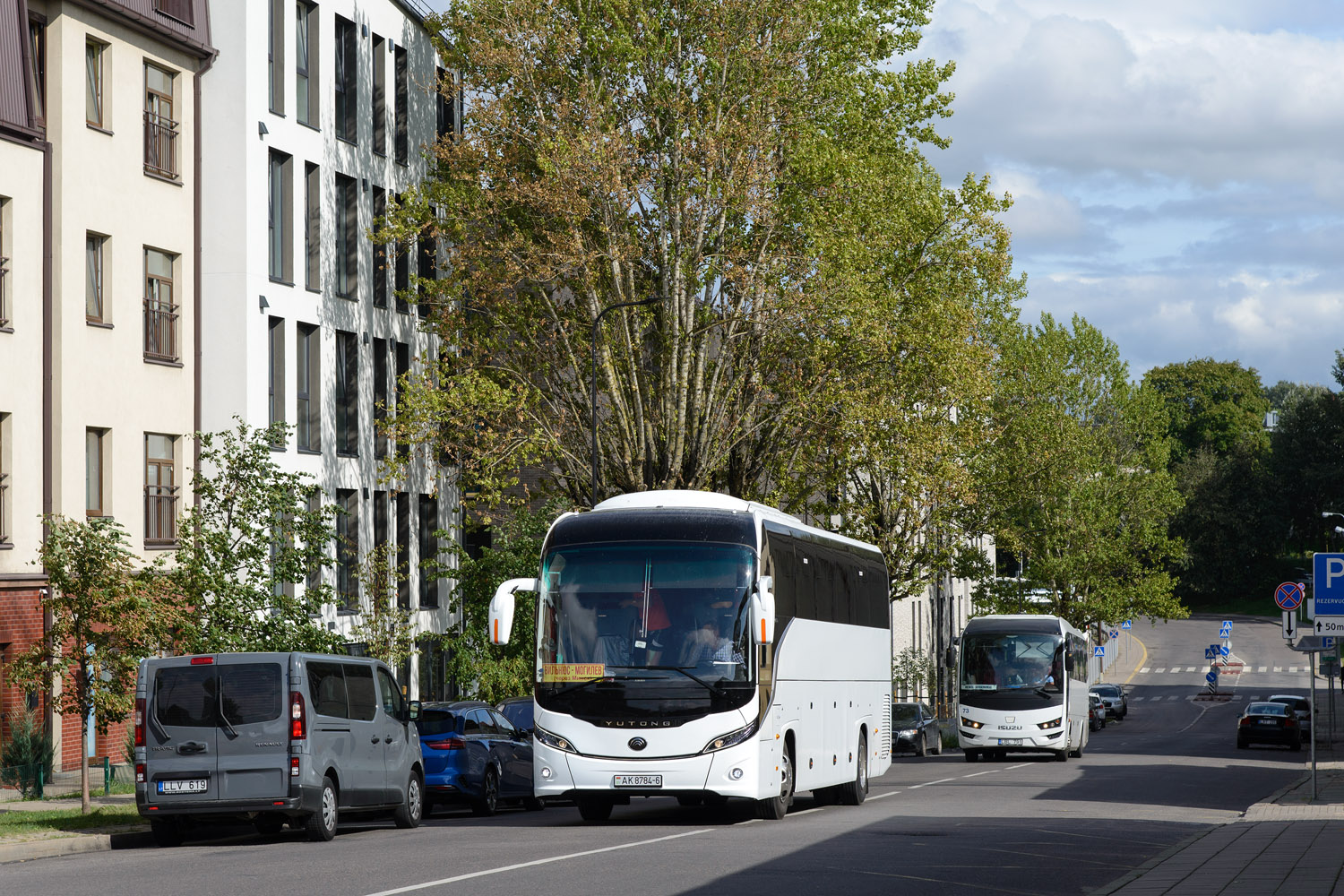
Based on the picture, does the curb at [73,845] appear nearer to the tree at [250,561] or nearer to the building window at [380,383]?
the tree at [250,561]

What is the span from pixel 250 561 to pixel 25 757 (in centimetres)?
669

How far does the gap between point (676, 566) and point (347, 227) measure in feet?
84.4

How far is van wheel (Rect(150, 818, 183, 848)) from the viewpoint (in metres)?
18.0

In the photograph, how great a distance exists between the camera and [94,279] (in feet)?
111

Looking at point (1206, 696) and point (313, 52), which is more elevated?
point (313, 52)

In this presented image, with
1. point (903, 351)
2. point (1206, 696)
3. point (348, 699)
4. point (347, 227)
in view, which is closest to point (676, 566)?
point (348, 699)

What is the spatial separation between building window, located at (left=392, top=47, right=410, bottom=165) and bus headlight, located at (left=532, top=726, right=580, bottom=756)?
28.9 metres

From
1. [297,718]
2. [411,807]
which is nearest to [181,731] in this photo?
[297,718]

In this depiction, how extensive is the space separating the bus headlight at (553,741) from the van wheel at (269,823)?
2.82 m

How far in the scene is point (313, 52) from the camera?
41.0m

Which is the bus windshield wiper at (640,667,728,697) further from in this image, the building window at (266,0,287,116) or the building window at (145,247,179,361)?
the building window at (266,0,287,116)

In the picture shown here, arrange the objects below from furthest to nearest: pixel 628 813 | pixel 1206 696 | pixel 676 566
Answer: pixel 1206 696 → pixel 628 813 → pixel 676 566

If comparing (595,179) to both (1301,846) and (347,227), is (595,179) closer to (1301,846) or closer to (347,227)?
(347,227)

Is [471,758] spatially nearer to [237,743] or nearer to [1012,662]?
[237,743]
